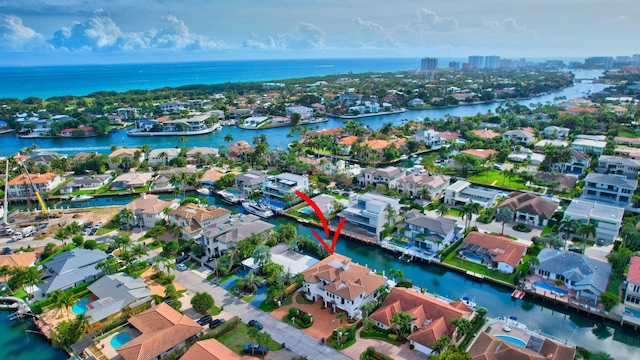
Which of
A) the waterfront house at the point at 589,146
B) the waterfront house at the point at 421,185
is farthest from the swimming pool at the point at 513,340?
the waterfront house at the point at 589,146

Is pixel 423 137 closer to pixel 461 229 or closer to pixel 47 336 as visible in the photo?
pixel 461 229

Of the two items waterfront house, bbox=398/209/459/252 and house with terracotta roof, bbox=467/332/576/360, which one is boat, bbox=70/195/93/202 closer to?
waterfront house, bbox=398/209/459/252

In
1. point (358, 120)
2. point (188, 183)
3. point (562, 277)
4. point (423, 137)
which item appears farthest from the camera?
point (358, 120)

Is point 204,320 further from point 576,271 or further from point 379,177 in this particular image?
point 379,177

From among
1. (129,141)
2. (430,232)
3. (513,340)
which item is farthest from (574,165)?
(129,141)

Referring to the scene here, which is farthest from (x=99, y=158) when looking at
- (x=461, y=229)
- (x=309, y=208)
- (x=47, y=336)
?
(x=461, y=229)

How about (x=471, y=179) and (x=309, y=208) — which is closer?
(x=309, y=208)
